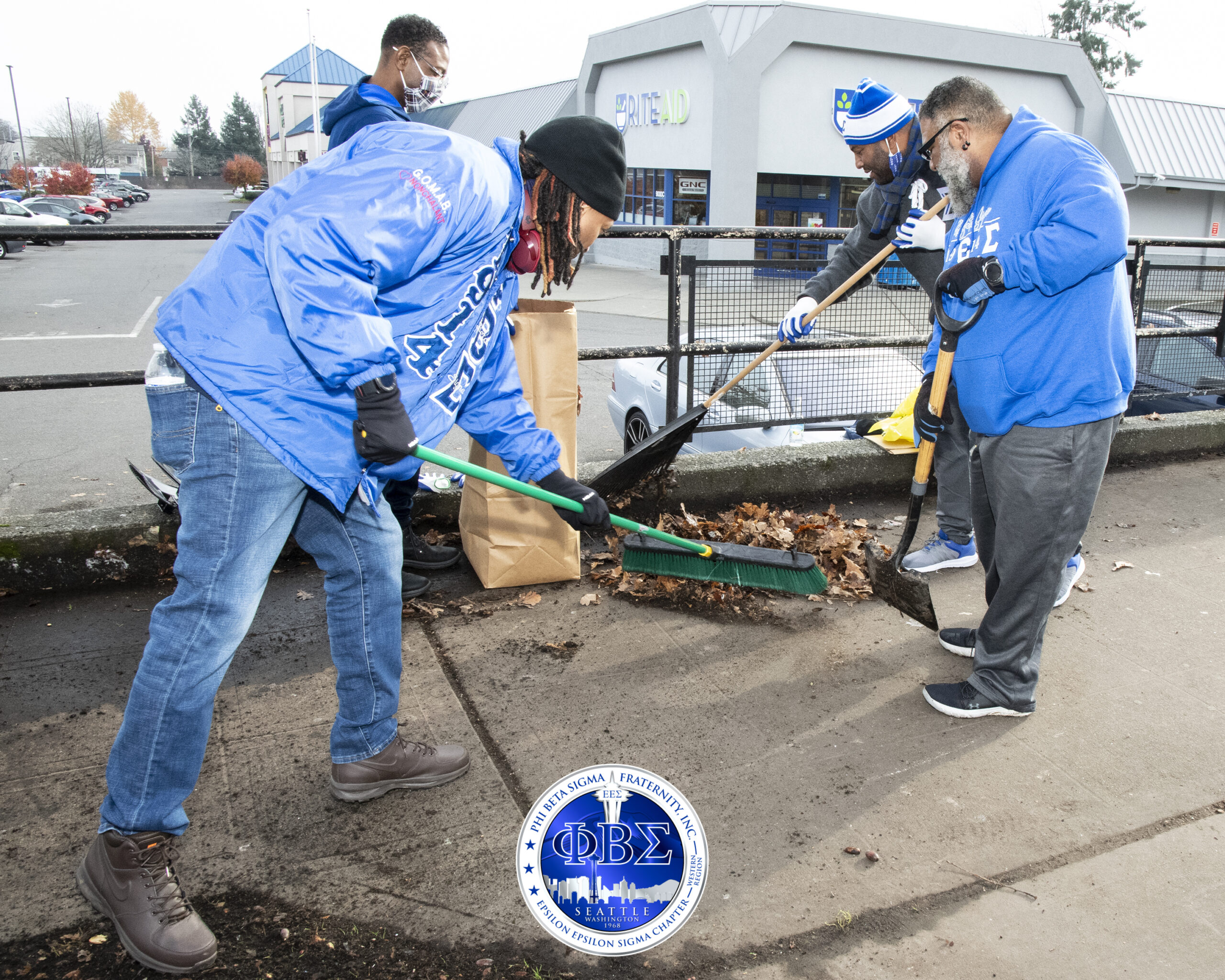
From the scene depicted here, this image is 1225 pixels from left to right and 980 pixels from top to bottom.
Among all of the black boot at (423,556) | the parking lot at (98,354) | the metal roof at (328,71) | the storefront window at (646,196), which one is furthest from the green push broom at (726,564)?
the metal roof at (328,71)

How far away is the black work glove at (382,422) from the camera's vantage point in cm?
201

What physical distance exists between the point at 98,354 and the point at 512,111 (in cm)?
2628

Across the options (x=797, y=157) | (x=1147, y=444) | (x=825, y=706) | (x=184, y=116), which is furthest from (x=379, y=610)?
(x=184, y=116)

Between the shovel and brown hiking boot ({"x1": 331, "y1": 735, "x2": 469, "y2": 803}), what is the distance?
1683mm

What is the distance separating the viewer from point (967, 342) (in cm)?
295

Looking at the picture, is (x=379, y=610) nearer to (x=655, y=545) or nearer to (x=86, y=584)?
(x=655, y=545)

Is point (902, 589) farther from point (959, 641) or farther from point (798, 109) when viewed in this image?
point (798, 109)

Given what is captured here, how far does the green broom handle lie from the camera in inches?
90.3

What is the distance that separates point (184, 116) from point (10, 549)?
14630 cm

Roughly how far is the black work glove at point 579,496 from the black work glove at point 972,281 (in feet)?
4.11

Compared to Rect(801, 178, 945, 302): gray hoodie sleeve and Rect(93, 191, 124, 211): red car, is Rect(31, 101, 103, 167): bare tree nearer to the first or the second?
Rect(93, 191, 124, 211): red car

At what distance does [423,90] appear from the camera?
13.3 feet

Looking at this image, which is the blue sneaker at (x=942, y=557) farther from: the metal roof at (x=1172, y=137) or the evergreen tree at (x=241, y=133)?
the evergreen tree at (x=241, y=133)

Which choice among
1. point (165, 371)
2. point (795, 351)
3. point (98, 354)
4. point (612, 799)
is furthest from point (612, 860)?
point (98, 354)
